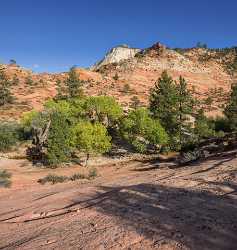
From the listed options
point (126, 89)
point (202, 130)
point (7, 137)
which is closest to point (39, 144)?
point (7, 137)

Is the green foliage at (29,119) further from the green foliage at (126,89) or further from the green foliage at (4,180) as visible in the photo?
the green foliage at (126,89)

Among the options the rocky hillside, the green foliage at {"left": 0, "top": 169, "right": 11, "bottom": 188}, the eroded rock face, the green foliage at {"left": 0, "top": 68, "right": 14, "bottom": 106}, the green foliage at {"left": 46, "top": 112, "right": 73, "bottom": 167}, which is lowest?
the green foliage at {"left": 0, "top": 169, "right": 11, "bottom": 188}

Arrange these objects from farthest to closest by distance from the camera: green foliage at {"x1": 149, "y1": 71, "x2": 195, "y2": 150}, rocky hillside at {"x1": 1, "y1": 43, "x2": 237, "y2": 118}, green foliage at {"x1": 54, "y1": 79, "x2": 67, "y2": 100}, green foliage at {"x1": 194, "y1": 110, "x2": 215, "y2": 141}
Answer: rocky hillside at {"x1": 1, "y1": 43, "x2": 237, "y2": 118} < green foliage at {"x1": 54, "y1": 79, "x2": 67, "y2": 100} < green foliage at {"x1": 194, "y1": 110, "x2": 215, "y2": 141} < green foliage at {"x1": 149, "y1": 71, "x2": 195, "y2": 150}

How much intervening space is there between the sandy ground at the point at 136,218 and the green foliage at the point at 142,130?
78.9 feet

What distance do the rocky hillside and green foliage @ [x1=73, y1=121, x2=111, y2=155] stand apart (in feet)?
114

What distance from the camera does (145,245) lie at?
10930mm

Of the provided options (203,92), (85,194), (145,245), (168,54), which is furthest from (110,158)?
(168,54)

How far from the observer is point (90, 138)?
41625 mm

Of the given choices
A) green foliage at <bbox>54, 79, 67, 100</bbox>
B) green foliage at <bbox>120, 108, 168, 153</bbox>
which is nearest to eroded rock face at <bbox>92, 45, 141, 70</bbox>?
green foliage at <bbox>54, 79, 67, 100</bbox>

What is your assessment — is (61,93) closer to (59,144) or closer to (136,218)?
(59,144)

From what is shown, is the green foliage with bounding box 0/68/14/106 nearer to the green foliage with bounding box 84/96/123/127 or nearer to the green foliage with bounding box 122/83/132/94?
the green foliage with bounding box 84/96/123/127

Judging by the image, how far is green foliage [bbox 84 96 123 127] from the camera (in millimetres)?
50875

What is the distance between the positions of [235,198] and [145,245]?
6016 mm

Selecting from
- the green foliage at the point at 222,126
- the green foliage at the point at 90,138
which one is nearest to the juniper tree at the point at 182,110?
the green foliage at the point at 222,126
